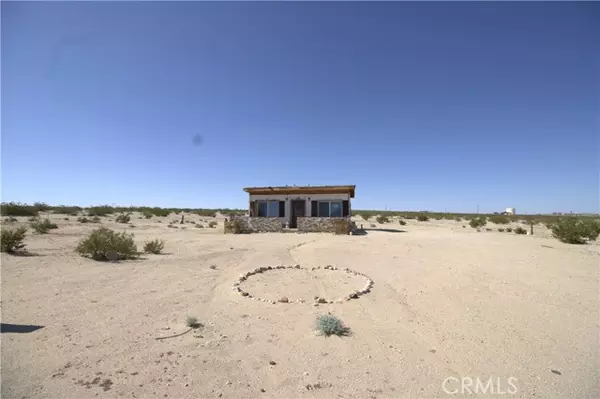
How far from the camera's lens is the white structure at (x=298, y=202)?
23.8m

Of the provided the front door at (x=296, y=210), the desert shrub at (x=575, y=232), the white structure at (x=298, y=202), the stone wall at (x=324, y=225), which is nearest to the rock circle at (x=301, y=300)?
the stone wall at (x=324, y=225)

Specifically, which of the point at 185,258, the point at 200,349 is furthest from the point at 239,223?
the point at 200,349

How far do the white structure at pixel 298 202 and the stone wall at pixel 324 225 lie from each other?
199cm

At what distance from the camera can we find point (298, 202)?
25.0 metres

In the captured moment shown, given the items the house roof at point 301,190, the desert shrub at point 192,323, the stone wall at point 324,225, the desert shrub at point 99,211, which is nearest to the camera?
the desert shrub at point 192,323

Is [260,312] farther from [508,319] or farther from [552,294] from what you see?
[552,294]

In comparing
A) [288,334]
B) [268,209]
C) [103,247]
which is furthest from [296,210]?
[288,334]

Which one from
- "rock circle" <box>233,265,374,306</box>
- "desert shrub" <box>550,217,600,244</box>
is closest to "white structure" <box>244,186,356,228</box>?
"desert shrub" <box>550,217,600,244</box>

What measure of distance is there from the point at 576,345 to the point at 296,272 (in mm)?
6370

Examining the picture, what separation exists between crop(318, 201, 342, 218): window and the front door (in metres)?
1.55

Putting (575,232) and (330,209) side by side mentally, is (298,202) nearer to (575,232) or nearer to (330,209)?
(330,209)

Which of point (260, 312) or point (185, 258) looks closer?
point (260, 312)

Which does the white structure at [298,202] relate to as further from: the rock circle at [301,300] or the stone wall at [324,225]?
the rock circle at [301,300]

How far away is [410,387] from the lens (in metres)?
3.46
